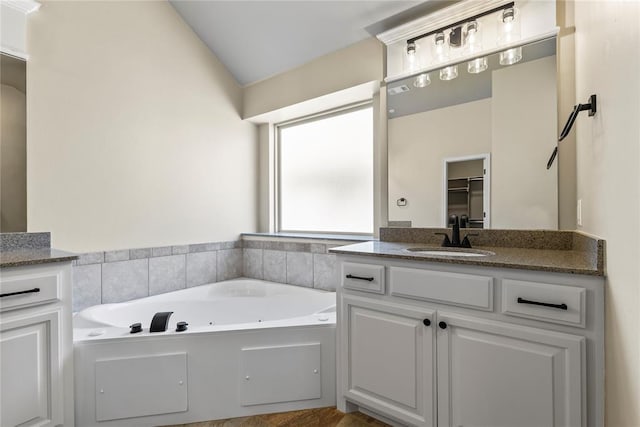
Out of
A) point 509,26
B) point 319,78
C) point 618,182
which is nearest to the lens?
point 618,182

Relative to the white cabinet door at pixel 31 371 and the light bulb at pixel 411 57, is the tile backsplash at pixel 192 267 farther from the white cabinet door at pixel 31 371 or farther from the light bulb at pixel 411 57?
the light bulb at pixel 411 57

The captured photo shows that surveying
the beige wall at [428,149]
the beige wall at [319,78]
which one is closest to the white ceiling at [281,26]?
the beige wall at [319,78]

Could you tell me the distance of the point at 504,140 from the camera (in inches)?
72.0

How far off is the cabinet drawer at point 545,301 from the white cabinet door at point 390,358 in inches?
13.3

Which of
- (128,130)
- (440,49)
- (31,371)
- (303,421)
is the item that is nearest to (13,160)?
(128,130)

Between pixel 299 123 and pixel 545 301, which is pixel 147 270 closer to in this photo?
pixel 299 123

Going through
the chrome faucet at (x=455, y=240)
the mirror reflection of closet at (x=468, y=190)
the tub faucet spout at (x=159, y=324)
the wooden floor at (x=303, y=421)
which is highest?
the mirror reflection of closet at (x=468, y=190)

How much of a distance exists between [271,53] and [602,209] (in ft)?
8.32

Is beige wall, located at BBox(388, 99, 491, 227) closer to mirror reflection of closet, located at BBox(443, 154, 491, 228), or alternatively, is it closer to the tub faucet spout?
mirror reflection of closet, located at BBox(443, 154, 491, 228)

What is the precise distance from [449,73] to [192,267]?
242 cm

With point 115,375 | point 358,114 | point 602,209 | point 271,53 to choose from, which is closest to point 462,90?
point 358,114

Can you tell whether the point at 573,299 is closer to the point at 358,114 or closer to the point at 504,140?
the point at 504,140

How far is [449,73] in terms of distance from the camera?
203 centimetres

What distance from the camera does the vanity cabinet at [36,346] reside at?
1.33 meters
